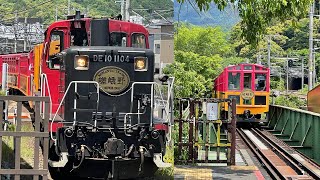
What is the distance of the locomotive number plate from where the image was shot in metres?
9.11

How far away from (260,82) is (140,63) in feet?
51.8

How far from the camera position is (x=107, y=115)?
354 inches

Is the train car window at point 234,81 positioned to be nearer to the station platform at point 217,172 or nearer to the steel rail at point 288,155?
the steel rail at point 288,155

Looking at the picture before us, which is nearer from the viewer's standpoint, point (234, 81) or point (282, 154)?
point (282, 154)

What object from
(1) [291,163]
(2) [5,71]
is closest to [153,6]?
(2) [5,71]

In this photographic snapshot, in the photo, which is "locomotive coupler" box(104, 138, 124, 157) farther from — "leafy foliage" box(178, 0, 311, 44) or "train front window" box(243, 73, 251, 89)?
"train front window" box(243, 73, 251, 89)

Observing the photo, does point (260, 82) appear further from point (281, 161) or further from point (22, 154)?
point (22, 154)

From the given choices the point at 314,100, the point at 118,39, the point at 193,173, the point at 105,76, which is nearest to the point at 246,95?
the point at 314,100

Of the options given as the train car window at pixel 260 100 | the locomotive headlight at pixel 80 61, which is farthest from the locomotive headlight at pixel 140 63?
the train car window at pixel 260 100

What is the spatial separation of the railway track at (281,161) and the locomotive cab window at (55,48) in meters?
5.21

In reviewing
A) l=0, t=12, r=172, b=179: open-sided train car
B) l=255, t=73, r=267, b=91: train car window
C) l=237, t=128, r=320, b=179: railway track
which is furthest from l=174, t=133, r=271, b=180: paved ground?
l=255, t=73, r=267, b=91: train car window

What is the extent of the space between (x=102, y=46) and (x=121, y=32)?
2.98ft

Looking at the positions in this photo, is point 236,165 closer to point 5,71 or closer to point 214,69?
point 5,71

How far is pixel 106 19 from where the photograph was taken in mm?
9891
